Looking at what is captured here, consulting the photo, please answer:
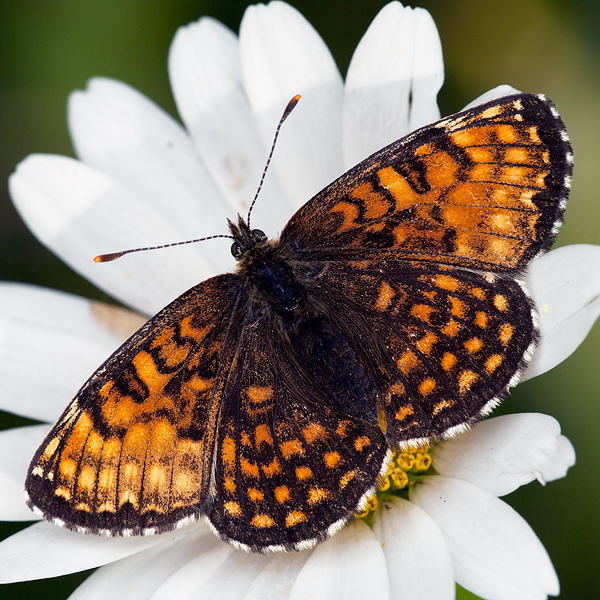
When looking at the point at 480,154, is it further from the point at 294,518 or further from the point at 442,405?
the point at 294,518

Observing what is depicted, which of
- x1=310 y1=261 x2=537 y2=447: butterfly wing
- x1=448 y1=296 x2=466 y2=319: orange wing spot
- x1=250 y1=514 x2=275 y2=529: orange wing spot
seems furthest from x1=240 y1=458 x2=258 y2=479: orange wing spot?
x1=448 y1=296 x2=466 y2=319: orange wing spot

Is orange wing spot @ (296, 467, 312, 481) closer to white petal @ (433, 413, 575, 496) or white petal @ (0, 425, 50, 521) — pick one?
white petal @ (433, 413, 575, 496)

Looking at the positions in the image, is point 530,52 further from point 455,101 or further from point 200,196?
point 200,196

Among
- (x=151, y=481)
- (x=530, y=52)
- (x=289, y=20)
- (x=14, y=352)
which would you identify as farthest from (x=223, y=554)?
(x=530, y=52)

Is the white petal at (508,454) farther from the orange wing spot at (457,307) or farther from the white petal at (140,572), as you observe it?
the white petal at (140,572)

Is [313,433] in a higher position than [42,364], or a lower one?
lower

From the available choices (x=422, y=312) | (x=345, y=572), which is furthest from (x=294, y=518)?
(x=422, y=312)

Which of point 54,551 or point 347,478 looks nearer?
point 347,478
